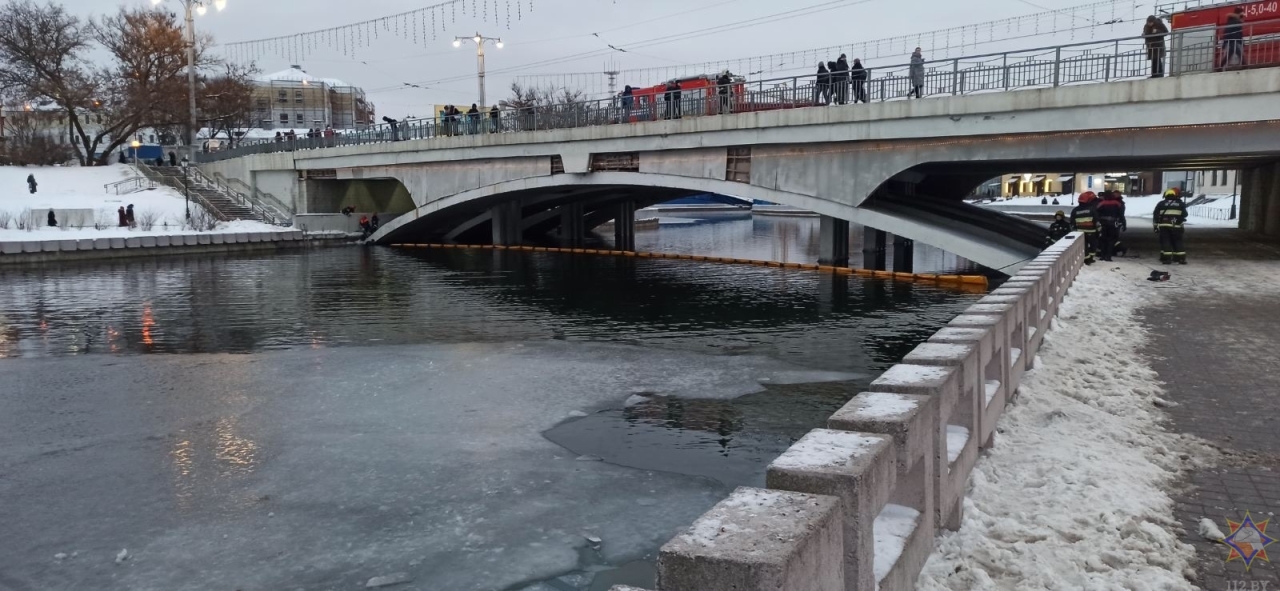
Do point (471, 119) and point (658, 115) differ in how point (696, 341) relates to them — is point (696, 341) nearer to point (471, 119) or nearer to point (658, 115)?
point (658, 115)

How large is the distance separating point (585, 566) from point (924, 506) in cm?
264

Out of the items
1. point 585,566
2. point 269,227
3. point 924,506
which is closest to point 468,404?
point 585,566

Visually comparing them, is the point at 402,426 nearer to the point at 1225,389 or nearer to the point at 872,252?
the point at 1225,389

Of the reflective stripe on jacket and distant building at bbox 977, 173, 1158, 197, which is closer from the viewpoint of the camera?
the reflective stripe on jacket

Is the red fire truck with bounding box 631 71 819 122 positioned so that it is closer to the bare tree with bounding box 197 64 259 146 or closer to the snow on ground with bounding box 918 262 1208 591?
the snow on ground with bounding box 918 262 1208 591

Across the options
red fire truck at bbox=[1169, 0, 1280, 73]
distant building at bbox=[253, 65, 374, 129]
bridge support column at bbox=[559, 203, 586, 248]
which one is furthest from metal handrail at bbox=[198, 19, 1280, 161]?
distant building at bbox=[253, 65, 374, 129]

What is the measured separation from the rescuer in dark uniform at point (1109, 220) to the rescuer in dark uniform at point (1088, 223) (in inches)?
4.9

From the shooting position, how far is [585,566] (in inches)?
251

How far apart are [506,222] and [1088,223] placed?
96.4 ft

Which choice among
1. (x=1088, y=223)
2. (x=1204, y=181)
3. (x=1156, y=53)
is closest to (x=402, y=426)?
(x=1088, y=223)

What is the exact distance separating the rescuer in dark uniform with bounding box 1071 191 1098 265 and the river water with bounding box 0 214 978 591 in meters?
2.99

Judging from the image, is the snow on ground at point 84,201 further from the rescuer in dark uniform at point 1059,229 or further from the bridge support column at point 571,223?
the rescuer in dark uniform at point 1059,229

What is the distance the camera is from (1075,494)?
18.8 feet

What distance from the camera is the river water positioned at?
21.9 feet
